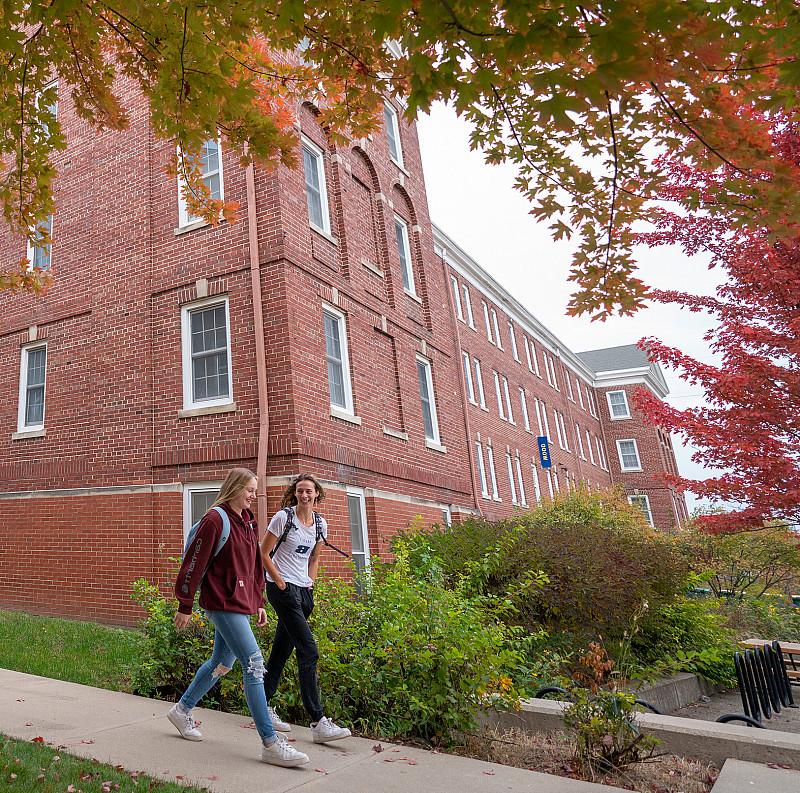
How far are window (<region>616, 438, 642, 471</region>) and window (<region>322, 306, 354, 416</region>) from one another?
34.3 meters

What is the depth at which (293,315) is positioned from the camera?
10.8m

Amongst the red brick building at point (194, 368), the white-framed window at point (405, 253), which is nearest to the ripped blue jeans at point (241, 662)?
the red brick building at point (194, 368)

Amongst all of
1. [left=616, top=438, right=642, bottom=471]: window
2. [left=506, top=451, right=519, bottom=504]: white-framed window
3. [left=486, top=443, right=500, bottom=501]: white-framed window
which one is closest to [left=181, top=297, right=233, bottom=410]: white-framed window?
[left=486, top=443, right=500, bottom=501]: white-framed window

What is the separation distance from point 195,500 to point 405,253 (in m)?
8.34

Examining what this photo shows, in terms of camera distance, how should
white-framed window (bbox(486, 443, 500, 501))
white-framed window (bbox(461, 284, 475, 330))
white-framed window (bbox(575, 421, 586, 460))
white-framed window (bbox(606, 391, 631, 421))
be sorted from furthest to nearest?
white-framed window (bbox(606, 391, 631, 421)) → white-framed window (bbox(575, 421, 586, 460)) → white-framed window (bbox(461, 284, 475, 330)) → white-framed window (bbox(486, 443, 500, 501))

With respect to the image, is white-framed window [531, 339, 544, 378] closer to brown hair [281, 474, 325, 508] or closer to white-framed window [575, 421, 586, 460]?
white-framed window [575, 421, 586, 460]

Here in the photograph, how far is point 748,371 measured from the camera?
334 inches

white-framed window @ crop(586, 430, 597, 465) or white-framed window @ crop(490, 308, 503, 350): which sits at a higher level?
white-framed window @ crop(490, 308, 503, 350)

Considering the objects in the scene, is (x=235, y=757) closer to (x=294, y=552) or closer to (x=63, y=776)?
(x=63, y=776)

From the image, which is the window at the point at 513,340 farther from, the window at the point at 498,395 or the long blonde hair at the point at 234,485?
the long blonde hair at the point at 234,485

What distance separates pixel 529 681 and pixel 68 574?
8356mm

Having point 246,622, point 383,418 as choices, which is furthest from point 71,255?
point 246,622

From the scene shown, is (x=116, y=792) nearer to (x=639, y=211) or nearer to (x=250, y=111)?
(x=250, y=111)

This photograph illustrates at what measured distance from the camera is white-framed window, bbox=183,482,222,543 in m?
10.7
